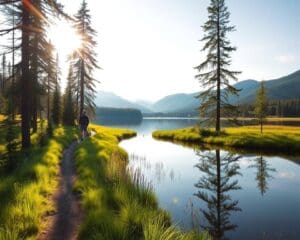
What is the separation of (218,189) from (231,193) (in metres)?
0.89

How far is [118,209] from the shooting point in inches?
341

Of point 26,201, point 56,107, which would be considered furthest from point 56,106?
point 26,201

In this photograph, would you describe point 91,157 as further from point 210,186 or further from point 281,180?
point 281,180

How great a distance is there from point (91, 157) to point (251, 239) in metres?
9.83

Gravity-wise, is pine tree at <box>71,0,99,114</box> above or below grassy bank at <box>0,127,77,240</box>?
above

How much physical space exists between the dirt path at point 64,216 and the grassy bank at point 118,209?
0.33 meters

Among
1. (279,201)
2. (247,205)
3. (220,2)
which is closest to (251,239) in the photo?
(247,205)

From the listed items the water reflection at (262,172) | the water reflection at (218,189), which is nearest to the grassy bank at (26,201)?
the water reflection at (218,189)

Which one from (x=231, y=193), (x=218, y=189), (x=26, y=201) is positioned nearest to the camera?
(x=26, y=201)

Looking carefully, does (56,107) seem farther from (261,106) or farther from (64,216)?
(64,216)

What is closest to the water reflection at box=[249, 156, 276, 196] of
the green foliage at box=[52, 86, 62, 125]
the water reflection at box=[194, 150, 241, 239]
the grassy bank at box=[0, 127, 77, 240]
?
the water reflection at box=[194, 150, 241, 239]

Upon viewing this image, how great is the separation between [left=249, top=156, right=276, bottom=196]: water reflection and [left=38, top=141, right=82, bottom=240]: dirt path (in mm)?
9321

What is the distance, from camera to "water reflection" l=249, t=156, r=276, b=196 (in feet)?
52.8

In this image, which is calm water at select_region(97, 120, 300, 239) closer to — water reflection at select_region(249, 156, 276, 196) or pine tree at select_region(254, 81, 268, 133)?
water reflection at select_region(249, 156, 276, 196)
